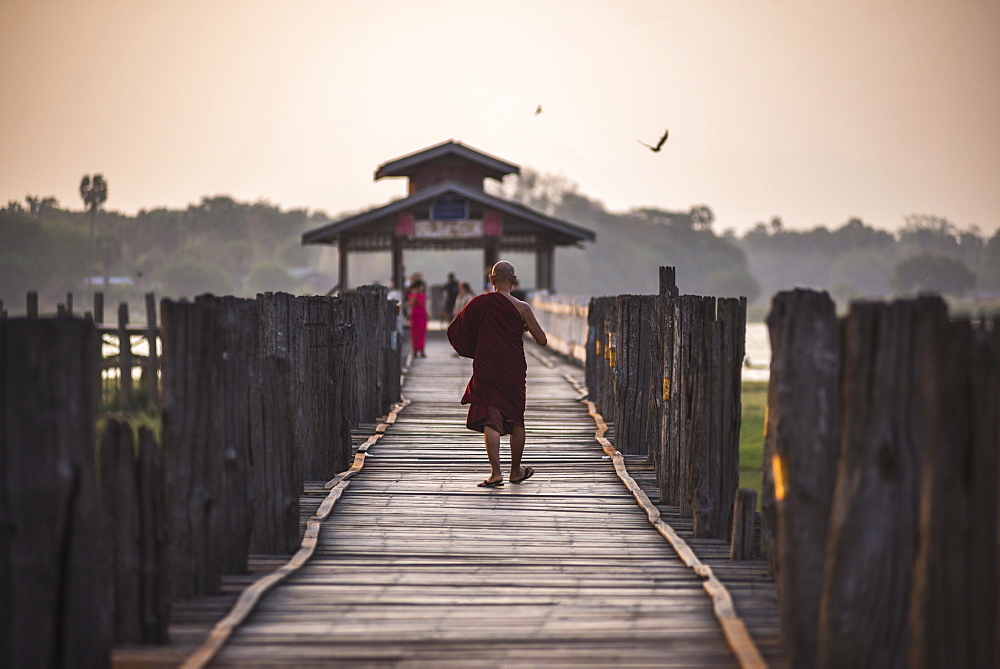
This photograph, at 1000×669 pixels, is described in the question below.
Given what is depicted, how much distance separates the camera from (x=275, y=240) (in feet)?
→ 339

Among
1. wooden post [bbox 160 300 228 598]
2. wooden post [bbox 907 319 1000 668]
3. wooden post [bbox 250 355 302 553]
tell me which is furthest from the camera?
wooden post [bbox 250 355 302 553]

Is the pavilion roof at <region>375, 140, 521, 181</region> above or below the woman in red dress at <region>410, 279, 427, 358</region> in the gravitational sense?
above

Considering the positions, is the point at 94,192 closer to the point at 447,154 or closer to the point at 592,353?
the point at 447,154

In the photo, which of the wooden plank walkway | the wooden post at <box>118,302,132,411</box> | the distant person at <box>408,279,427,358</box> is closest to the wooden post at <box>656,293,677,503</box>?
the wooden plank walkway

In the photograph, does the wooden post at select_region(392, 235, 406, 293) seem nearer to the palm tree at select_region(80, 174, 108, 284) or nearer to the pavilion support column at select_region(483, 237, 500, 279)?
the pavilion support column at select_region(483, 237, 500, 279)

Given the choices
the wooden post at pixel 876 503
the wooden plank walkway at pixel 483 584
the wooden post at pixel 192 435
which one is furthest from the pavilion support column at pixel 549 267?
the wooden post at pixel 876 503

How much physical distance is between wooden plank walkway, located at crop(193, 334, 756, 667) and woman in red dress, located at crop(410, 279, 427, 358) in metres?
11.6

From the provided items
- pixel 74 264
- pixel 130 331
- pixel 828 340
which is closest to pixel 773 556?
pixel 828 340

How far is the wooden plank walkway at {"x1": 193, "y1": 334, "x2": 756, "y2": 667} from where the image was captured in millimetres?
4562

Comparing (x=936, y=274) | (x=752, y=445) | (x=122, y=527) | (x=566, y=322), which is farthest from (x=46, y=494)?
(x=936, y=274)

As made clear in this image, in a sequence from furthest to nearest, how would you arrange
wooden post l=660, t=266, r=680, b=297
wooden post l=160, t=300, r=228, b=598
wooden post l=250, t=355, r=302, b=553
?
wooden post l=660, t=266, r=680, b=297
wooden post l=250, t=355, r=302, b=553
wooden post l=160, t=300, r=228, b=598

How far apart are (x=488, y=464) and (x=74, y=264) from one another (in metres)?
75.7

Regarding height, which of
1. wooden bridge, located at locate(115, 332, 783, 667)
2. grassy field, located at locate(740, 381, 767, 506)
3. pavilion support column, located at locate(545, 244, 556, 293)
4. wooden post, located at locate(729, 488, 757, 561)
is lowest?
grassy field, located at locate(740, 381, 767, 506)

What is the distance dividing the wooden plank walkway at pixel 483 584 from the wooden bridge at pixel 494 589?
1 cm
